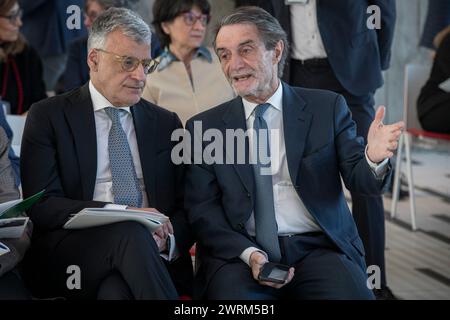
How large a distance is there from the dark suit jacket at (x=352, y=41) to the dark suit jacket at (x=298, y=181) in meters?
1.11

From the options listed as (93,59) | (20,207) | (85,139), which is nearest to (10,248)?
(20,207)

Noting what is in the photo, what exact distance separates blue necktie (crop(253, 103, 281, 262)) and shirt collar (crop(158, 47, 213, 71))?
1328 mm

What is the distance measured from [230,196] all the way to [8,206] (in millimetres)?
770

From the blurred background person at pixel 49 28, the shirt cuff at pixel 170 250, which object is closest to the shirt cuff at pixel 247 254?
the shirt cuff at pixel 170 250

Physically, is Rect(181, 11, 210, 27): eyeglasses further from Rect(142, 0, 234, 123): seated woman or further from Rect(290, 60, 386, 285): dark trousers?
Rect(290, 60, 386, 285): dark trousers

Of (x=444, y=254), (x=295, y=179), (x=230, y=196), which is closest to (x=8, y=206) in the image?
(x=230, y=196)

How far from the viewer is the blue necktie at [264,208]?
3.07 metres

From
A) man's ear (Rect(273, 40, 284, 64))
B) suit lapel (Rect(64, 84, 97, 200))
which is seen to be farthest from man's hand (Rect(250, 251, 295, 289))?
man's ear (Rect(273, 40, 284, 64))

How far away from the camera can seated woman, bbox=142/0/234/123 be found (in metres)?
4.34

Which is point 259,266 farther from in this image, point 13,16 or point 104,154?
point 13,16

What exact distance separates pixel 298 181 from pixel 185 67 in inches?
58.9

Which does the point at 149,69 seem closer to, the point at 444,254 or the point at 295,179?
the point at 295,179

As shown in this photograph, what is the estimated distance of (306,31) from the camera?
4.39 metres

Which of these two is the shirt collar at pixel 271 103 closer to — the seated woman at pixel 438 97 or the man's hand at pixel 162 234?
the man's hand at pixel 162 234
